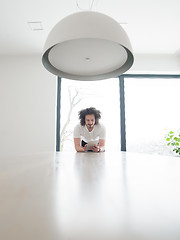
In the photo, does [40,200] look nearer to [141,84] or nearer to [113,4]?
[113,4]

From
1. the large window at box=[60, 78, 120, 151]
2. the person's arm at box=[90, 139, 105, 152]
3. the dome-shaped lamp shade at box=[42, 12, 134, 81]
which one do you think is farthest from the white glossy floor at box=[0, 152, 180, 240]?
the large window at box=[60, 78, 120, 151]

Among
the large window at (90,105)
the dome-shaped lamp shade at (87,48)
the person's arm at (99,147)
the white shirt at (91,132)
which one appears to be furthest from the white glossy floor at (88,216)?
the large window at (90,105)

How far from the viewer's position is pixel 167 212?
17 cm

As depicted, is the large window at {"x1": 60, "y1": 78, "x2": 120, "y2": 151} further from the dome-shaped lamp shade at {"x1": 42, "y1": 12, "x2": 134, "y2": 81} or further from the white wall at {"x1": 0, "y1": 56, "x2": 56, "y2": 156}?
the dome-shaped lamp shade at {"x1": 42, "y1": 12, "x2": 134, "y2": 81}

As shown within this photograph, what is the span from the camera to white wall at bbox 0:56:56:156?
3.04 meters

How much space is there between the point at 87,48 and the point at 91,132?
128 centimetres

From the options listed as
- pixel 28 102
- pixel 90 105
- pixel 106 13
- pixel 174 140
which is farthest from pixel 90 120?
pixel 174 140

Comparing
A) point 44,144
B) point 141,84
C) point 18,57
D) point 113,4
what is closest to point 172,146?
point 141,84

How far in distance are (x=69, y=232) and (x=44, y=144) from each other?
3037 millimetres

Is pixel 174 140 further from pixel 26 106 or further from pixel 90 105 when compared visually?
pixel 26 106

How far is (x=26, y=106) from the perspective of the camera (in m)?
3.13

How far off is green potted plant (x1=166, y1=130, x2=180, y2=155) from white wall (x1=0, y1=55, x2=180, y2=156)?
125 cm

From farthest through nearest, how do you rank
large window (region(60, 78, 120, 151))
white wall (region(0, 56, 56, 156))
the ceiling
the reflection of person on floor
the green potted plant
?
large window (region(60, 78, 120, 151)), the green potted plant, white wall (region(0, 56, 56, 156)), the ceiling, the reflection of person on floor

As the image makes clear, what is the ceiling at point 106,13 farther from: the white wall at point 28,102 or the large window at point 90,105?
the large window at point 90,105
